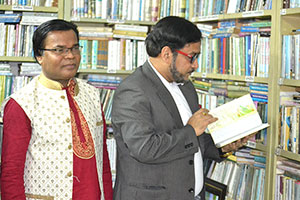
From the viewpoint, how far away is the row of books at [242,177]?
2.70 metres

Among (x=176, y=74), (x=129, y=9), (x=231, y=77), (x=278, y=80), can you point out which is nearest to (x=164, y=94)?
(x=176, y=74)

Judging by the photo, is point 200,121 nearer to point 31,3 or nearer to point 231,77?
point 231,77

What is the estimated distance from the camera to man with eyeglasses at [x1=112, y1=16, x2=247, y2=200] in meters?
1.67

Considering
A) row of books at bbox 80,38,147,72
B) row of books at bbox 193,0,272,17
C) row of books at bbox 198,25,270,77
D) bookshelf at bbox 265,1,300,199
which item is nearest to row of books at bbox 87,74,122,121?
row of books at bbox 80,38,147,72

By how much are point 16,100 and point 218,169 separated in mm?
1799

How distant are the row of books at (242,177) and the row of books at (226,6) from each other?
39.2 inches

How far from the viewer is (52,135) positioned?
5.74ft

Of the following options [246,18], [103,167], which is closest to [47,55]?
[103,167]

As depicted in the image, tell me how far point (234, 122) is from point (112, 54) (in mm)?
1791

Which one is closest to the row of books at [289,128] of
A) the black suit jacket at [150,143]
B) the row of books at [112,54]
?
the black suit jacket at [150,143]

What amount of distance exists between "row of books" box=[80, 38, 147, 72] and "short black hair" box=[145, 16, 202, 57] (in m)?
1.75

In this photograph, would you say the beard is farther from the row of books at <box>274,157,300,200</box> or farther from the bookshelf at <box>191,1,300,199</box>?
the row of books at <box>274,157,300,200</box>

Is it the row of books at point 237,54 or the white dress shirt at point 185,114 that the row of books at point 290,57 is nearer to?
the row of books at point 237,54

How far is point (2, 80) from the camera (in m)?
3.35
